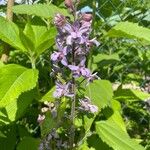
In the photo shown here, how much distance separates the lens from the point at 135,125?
4113 millimetres

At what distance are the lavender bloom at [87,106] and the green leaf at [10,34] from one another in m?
0.48

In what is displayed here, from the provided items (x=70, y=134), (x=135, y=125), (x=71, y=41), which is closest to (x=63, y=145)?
(x=70, y=134)

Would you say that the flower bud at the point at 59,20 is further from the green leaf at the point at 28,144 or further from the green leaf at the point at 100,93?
the green leaf at the point at 28,144

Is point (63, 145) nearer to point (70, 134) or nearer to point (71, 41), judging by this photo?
point (70, 134)

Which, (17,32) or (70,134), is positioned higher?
(17,32)

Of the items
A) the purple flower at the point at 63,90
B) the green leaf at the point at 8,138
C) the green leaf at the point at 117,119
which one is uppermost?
the purple flower at the point at 63,90

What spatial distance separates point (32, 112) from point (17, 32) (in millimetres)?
499

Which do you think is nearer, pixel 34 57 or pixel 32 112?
pixel 34 57

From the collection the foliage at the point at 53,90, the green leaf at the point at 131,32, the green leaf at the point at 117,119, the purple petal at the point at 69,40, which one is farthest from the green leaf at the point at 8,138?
the purple petal at the point at 69,40

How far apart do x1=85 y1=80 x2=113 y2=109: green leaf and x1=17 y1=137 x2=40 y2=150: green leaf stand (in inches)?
14.5

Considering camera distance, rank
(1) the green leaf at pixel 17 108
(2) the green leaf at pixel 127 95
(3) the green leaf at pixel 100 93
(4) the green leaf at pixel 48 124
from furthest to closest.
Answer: (2) the green leaf at pixel 127 95
(1) the green leaf at pixel 17 108
(3) the green leaf at pixel 100 93
(4) the green leaf at pixel 48 124

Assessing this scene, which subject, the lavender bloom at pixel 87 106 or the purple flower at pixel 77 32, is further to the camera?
the lavender bloom at pixel 87 106

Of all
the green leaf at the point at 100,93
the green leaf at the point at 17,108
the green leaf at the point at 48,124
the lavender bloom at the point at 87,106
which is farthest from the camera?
the green leaf at the point at 17,108

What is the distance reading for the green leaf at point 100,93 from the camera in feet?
7.89
